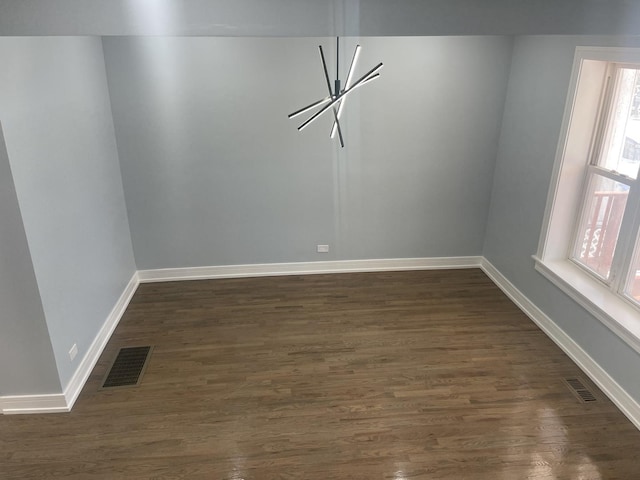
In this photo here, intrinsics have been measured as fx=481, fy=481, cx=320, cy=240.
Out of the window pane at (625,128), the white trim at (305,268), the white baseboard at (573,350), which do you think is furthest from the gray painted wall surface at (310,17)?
the white trim at (305,268)

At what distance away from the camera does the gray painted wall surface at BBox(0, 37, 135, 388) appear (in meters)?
2.86

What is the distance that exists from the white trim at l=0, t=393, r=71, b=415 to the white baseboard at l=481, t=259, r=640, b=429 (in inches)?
149

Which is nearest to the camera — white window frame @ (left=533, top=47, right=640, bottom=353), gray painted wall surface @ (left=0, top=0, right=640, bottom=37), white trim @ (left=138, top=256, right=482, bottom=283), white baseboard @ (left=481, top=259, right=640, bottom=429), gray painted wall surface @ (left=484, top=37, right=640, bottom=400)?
gray painted wall surface @ (left=0, top=0, right=640, bottom=37)

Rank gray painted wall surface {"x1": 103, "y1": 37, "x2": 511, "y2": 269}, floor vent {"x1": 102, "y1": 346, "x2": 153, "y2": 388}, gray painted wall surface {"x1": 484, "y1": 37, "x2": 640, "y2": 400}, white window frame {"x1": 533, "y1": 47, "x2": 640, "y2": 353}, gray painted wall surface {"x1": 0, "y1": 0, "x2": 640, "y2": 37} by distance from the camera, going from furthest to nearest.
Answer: gray painted wall surface {"x1": 103, "y1": 37, "x2": 511, "y2": 269}
floor vent {"x1": 102, "y1": 346, "x2": 153, "y2": 388}
gray painted wall surface {"x1": 484, "y1": 37, "x2": 640, "y2": 400}
white window frame {"x1": 533, "y1": 47, "x2": 640, "y2": 353}
gray painted wall surface {"x1": 0, "y1": 0, "x2": 640, "y2": 37}

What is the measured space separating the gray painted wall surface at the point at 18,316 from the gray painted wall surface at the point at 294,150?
6.41ft

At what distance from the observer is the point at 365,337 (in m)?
4.11

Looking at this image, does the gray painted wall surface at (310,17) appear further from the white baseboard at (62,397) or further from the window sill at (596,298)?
the white baseboard at (62,397)

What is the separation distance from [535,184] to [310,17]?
3.11 m

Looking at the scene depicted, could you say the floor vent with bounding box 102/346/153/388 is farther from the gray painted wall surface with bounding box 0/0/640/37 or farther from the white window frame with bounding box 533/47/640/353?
the white window frame with bounding box 533/47/640/353

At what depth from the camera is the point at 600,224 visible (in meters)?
3.80

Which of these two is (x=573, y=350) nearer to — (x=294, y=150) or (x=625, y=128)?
(x=625, y=128)

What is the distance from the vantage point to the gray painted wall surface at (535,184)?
347 cm

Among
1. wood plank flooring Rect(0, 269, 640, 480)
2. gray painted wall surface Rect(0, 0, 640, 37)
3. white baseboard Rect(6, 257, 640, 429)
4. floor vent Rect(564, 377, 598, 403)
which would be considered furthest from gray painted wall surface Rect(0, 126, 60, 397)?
floor vent Rect(564, 377, 598, 403)

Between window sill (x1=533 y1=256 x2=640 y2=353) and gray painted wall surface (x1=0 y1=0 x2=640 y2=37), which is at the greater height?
Answer: gray painted wall surface (x1=0 y1=0 x2=640 y2=37)
